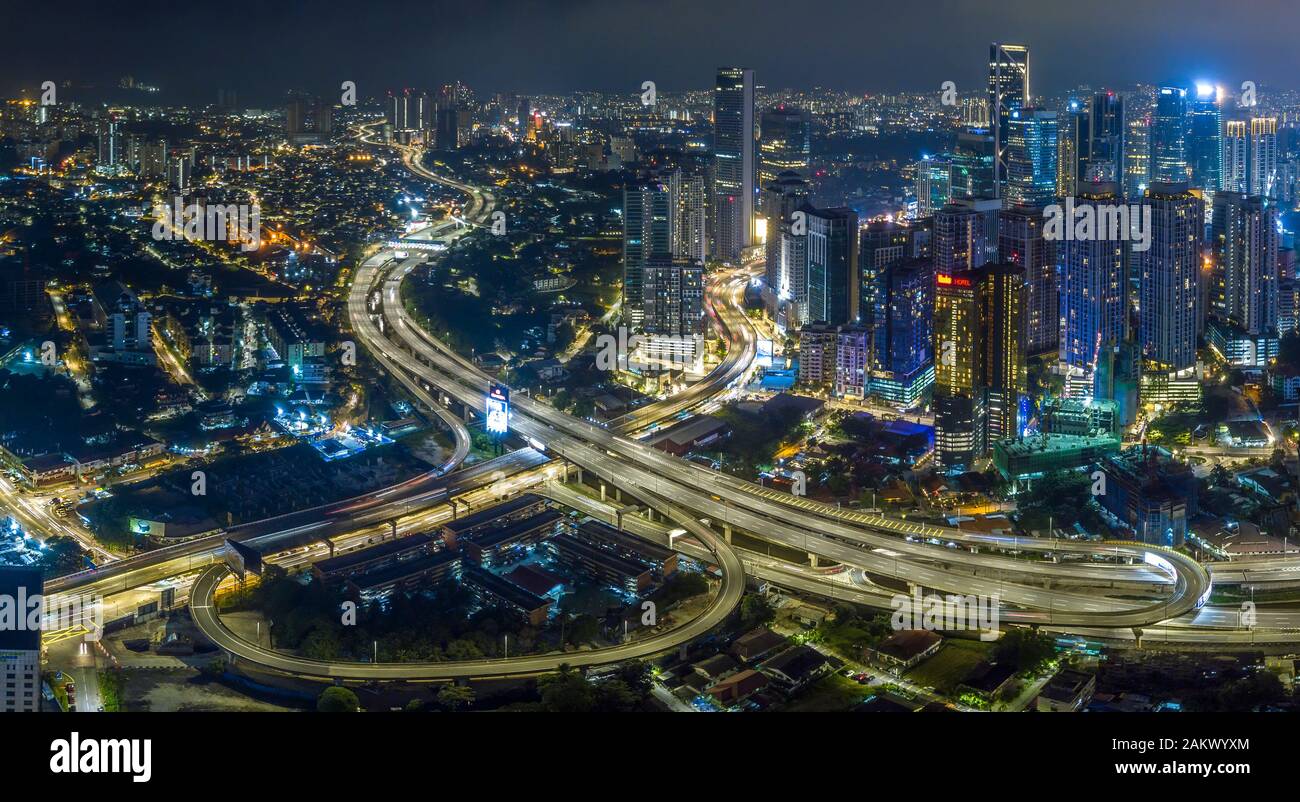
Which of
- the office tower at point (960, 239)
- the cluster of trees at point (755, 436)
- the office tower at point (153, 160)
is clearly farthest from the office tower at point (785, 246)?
the office tower at point (153, 160)

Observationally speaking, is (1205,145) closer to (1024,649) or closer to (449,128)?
(449,128)

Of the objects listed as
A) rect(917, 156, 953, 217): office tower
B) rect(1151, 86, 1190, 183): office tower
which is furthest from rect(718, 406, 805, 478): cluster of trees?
rect(1151, 86, 1190, 183): office tower

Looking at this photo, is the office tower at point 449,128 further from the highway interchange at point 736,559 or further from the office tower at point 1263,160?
the office tower at point 1263,160

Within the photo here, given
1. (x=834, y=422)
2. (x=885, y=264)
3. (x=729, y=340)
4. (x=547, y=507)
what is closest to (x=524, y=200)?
(x=729, y=340)

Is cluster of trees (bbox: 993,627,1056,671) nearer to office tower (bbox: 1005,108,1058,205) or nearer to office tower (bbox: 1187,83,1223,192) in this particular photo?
office tower (bbox: 1005,108,1058,205)
